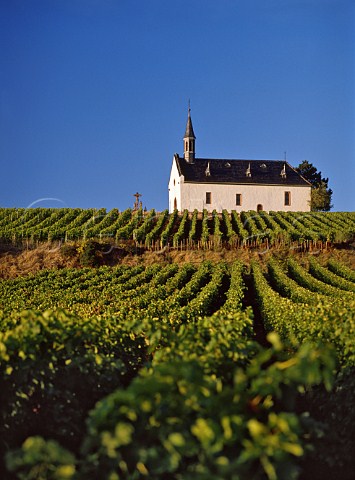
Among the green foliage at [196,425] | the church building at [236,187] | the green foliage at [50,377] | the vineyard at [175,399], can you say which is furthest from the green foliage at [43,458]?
the church building at [236,187]

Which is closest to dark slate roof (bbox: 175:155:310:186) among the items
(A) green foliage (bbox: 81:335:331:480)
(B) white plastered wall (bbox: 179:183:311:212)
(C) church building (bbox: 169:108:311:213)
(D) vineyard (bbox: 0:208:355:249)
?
(C) church building (bbox: 169:108:311:213)

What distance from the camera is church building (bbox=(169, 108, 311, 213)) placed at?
2643 inches

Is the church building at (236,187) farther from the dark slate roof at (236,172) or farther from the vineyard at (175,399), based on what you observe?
the vineyard at (175,399)

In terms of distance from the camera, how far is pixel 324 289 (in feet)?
82.5

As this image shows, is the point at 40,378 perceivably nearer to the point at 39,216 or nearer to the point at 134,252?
the point at 134,252

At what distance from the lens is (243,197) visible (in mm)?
67812

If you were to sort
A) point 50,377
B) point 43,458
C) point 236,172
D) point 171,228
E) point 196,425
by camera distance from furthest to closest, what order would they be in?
point 236,172, point 171,228, point 50,377, point 196,425, point 43,458

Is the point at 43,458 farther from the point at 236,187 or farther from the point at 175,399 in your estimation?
the point at 236,187

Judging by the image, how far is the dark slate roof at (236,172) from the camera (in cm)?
6806

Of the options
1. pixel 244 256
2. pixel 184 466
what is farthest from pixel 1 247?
pixel 184 466

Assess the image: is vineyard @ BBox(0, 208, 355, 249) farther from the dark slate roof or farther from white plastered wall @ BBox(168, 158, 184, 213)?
the dark slate roof

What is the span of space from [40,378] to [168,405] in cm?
244

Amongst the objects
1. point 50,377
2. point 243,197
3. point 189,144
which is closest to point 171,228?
point 243,197

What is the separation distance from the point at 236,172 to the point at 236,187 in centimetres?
224
